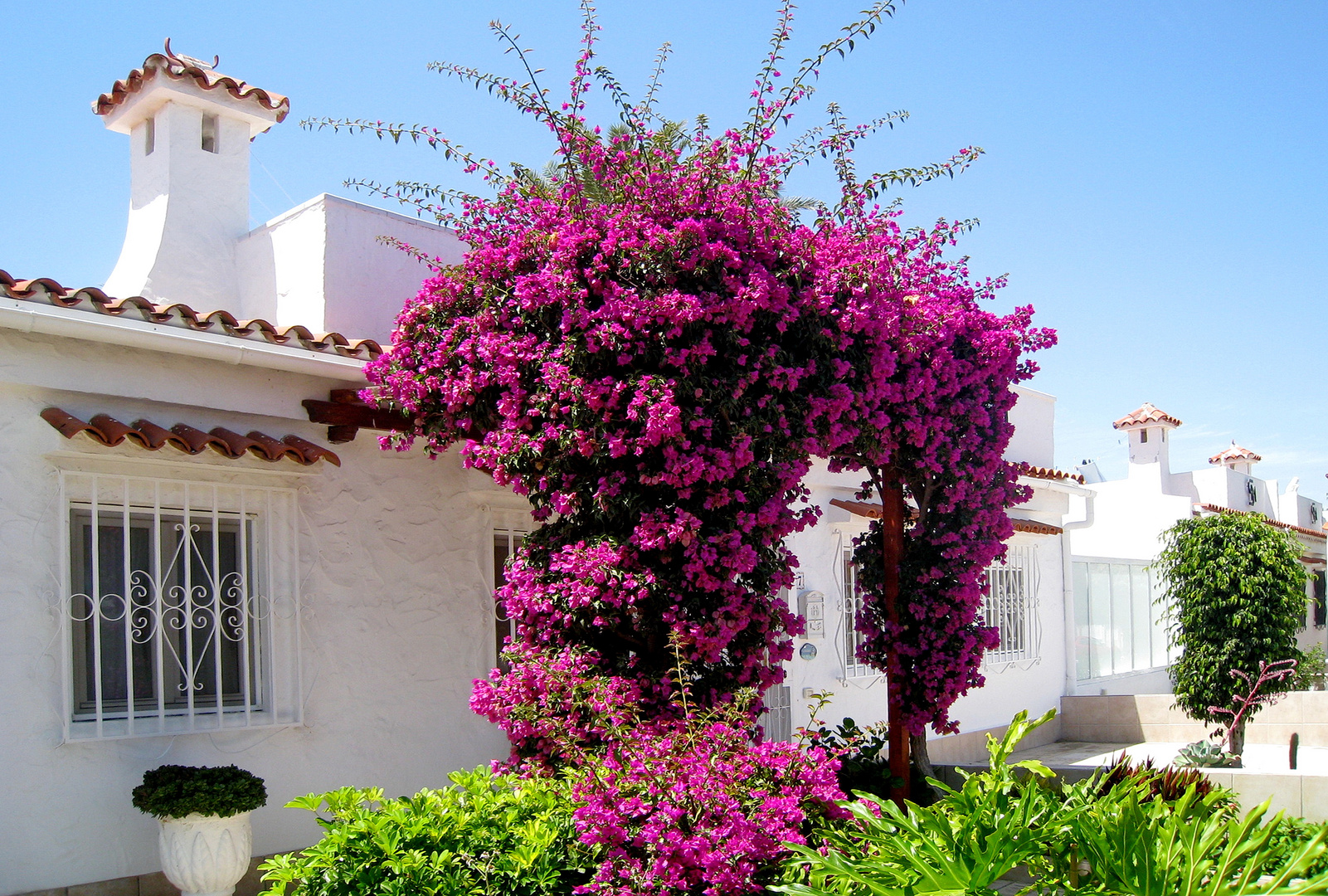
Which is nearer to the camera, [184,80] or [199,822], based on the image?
[199,822]

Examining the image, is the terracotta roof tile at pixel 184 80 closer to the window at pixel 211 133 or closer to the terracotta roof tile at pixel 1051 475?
the window at pixel 211 133

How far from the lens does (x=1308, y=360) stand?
725 inches

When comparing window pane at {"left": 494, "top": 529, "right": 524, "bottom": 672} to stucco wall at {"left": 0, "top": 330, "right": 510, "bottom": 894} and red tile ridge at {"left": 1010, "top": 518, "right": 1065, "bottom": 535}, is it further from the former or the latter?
red tile ridge at {"left": 1010, "top": 518, "right": 1065, "bottom": 535}

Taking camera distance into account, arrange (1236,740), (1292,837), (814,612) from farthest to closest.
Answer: (1236,740), (814,612), (1292,837)

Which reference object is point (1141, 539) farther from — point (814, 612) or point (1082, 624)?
point (814, 612)

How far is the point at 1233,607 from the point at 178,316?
11.1 metres

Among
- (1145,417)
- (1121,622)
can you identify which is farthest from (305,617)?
(1145,417)

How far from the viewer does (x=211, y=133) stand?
991cm

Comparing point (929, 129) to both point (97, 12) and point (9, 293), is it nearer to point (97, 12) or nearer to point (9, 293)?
point (9, 293)

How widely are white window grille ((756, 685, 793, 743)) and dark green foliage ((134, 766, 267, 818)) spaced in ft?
16.5

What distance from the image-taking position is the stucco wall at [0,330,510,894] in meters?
5.69

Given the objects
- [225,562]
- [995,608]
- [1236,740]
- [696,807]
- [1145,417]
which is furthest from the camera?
[1145,417]

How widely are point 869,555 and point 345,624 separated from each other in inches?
134

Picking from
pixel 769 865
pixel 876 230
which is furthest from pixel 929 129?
pixel 769 865
